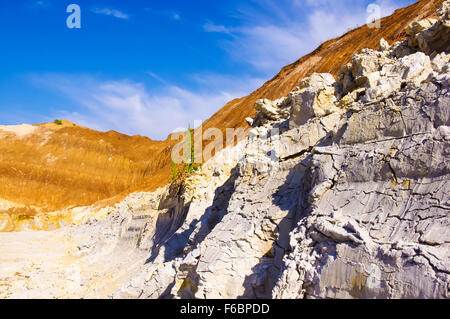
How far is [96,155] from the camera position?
44344mm

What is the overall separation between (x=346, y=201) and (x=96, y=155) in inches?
1739

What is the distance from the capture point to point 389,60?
21.8ft

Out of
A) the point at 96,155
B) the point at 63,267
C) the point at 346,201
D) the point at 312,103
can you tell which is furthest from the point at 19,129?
the point at 346,201

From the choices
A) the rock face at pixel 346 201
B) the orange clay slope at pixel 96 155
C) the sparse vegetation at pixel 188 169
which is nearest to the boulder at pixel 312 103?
the rock face at pixel 346 201

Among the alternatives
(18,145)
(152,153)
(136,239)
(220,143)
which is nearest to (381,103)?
(136,239)

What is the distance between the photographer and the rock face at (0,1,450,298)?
3.32m

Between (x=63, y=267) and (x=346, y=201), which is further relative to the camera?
(x=63, y=267)

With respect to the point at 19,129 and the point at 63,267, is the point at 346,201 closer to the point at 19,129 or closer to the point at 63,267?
the point at 63,267

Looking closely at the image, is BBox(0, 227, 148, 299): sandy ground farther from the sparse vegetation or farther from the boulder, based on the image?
the boulder

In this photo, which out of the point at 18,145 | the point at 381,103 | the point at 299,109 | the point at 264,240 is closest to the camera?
the point at 381,103

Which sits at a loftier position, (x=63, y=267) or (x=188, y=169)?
(x=188, y=169)

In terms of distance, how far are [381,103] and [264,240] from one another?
263 centimetres

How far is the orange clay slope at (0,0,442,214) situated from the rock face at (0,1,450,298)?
1964 centimetres

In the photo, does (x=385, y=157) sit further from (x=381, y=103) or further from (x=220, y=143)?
(x=220, y=143)
